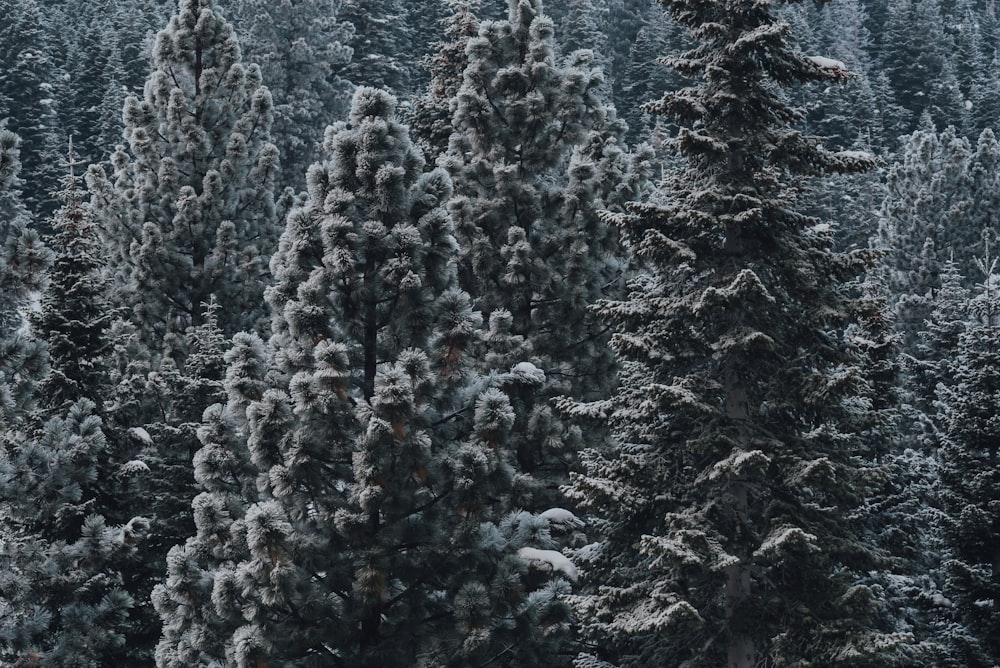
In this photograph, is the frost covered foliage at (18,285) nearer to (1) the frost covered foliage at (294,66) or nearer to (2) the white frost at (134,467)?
(2) the white frost at (134,467)

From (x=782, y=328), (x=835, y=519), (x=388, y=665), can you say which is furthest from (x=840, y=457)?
(x=388, y=665)

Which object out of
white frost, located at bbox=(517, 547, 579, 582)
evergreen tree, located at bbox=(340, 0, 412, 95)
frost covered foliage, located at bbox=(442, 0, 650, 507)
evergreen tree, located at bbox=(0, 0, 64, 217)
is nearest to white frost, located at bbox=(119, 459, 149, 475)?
frost covered foliage, located at bbox=(442, 0, 650, 507)

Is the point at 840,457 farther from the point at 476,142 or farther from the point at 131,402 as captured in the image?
the point at 131,402

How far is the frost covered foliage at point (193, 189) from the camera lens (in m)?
20.5

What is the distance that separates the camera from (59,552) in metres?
15.1

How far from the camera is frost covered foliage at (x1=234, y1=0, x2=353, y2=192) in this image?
4519 cm

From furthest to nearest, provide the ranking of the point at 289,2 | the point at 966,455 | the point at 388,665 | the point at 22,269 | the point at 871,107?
1. the point at 871,107
2. the point at 289,2
3. the point at 966,455
4. the point at 22,269
5. the point at 388,665

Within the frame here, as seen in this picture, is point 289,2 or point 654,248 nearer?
point 654,248

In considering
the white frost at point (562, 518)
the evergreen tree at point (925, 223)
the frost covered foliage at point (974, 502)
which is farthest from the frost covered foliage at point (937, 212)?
the white frost at point (562, 518)

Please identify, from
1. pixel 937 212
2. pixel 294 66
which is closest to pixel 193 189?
pixel 294 66

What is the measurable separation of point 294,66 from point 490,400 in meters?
37.6

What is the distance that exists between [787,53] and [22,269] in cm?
998

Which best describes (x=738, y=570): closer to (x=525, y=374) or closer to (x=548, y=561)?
(x=548, y=561)

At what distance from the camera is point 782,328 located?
12812 mm
